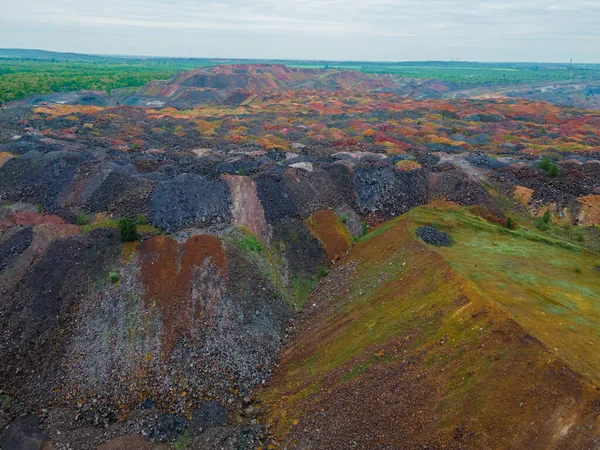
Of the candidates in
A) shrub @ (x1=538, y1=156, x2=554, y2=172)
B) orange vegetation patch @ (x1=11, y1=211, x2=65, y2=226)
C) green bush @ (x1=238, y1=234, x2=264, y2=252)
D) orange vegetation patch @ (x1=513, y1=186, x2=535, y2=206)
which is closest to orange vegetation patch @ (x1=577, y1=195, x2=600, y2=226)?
orange vegetation patch @ (x1=513, y1=186, x2=535, y2=206)

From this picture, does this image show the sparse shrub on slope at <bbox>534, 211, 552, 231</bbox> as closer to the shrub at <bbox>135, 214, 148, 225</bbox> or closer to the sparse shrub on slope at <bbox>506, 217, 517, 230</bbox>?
the sparse shrub on slope at <bbox>506, 217, 517, 230</bbox>

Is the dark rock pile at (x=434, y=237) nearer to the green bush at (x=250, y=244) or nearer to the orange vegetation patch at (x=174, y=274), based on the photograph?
the green bush at (x=250, y=244)

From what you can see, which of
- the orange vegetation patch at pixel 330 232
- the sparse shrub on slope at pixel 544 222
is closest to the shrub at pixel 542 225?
the sparse shrub on slope at pixel 544 222

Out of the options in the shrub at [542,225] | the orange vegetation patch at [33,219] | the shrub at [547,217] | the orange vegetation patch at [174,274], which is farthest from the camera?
the shrub at [547,217]

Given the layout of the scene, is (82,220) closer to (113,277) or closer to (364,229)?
(113,277)

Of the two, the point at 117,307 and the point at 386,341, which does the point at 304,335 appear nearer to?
the point at 386,341

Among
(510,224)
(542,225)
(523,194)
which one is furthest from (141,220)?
(523,194)

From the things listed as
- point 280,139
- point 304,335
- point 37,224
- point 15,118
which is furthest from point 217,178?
point 15,118
